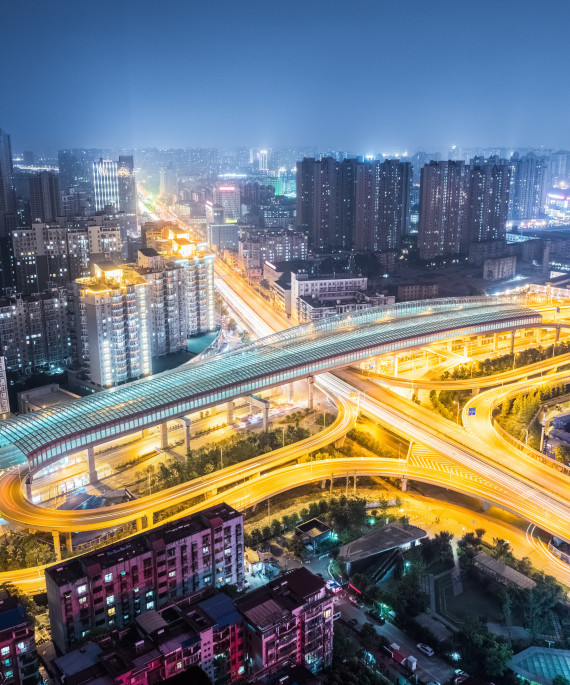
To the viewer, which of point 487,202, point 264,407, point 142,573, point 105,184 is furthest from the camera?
point 105,184

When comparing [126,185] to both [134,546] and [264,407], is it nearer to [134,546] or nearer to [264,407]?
[264,407]

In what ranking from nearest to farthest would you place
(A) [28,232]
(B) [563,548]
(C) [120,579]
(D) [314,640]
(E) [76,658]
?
(E) [76,658] → (D) [314,640] → (C) [120,579] → (B) [563,548] → (A) [28,232]

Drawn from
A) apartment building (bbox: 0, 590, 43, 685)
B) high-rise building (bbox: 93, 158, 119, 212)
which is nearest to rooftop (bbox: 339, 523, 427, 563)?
apartment building (bbox: 0, 590, 43, 685)

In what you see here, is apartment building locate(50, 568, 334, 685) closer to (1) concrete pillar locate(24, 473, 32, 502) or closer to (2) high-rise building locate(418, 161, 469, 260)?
(1) concrete pillar locate(24, 473, 32, 502)

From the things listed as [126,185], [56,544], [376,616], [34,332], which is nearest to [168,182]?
[126,185]

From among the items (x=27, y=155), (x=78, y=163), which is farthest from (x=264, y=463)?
(x=78, y=163)

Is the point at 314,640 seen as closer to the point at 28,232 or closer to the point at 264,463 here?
the point at 264,463

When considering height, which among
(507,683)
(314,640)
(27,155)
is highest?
(27,155)
